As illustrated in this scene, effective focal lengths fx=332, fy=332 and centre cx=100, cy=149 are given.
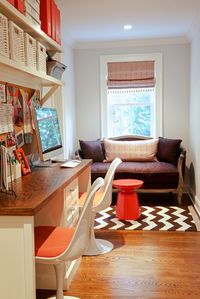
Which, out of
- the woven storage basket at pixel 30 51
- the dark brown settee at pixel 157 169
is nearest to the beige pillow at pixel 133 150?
the dark brown settee at pixel 157 169

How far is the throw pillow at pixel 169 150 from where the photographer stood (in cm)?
504

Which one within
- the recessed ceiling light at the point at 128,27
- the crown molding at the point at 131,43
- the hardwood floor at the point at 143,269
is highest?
the recessed ceiling light at the point at 128,27

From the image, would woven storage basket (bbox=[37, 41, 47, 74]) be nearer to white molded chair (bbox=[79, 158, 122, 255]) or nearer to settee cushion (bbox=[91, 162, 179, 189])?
white molded chair (bbox=[79, 158, 122, 255])

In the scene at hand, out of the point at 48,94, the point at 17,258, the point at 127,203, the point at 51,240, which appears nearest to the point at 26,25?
the point at 48,94

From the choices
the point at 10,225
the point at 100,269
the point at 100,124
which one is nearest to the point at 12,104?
the point at 10,225

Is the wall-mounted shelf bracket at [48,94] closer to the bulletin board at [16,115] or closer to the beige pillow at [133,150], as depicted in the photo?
the bulletin board at [16,115]

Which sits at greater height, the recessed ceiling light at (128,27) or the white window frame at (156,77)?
the recessed ceiling light at (128,27)

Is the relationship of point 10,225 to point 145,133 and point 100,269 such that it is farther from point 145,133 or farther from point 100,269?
point 145,133

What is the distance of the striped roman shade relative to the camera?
18.0ft

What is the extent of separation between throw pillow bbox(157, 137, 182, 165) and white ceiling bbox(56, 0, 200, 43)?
165 cm

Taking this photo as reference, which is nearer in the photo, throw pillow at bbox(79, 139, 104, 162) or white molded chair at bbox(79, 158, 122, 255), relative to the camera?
white molded chair at bbox(79, 158, 122, 255)

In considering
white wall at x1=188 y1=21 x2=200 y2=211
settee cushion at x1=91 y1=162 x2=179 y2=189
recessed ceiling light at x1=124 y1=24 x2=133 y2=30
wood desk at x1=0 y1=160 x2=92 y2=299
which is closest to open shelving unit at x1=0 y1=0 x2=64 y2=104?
wood desk at x1=0 y1=160 x2=92 y2=299

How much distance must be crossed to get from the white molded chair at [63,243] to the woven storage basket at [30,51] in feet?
3.46

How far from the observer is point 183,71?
543cm
